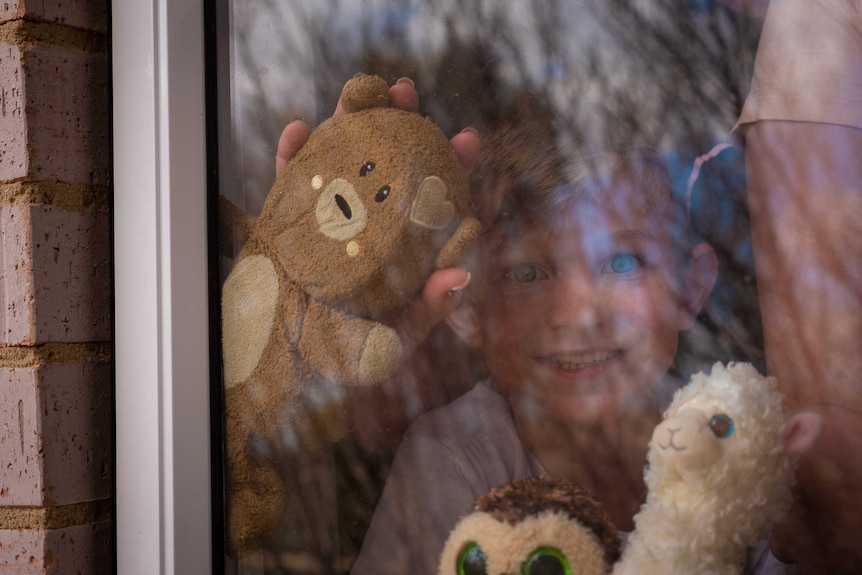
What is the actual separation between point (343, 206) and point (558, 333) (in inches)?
9.1

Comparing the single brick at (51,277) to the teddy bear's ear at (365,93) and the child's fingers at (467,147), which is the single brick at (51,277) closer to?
the teddy bear's ear at (365,93)

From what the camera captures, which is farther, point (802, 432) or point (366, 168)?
point (366, 168)

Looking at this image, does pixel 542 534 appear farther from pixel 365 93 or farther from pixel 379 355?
pixel 365 93

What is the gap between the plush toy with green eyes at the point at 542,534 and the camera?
568 millimetres

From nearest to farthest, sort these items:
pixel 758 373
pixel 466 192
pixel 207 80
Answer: pixel 758 373 → pixel 466 192 → pixel 207 80

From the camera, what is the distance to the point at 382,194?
677 millimetres

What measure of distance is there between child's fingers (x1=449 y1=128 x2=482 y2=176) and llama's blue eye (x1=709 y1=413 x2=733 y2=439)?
10.7 inches

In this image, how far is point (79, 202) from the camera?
840 mm

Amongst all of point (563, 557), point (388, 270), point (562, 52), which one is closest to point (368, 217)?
point (388, 270)

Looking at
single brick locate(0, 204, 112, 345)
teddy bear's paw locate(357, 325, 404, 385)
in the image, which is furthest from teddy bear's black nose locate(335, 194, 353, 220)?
single brick locate(0, 204, 112, 345)

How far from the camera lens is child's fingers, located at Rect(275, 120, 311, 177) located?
74 centimetres

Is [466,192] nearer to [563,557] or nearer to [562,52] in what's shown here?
[562,52]

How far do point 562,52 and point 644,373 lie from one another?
25 cm

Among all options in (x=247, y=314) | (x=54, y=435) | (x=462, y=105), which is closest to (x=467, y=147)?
(x=462, y=105)
